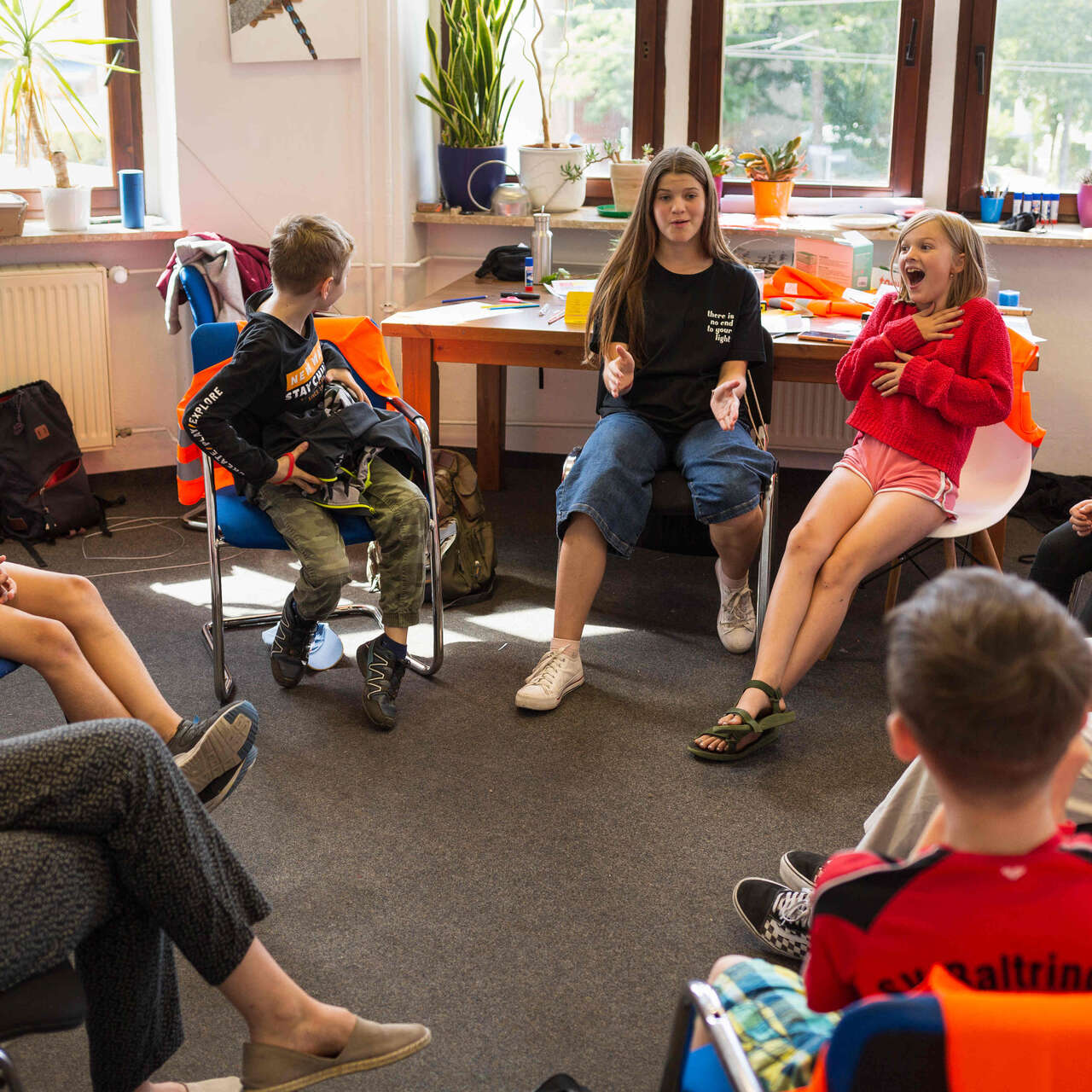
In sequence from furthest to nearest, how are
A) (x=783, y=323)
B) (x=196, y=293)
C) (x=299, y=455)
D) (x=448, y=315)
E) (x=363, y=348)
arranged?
(x=196, y=293) → (x=448, y=315) → (x=783, y=323) → (x=363, y=348) → (x=299, y=455)

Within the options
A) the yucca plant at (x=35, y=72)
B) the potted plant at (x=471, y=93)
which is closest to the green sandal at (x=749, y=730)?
the potted plant at (x=471, y=93)

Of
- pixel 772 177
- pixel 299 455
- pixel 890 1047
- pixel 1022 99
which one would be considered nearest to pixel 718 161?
pixel 772 177

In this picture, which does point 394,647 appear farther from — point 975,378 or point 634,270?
point 975,378

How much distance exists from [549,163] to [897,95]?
121 centimetres

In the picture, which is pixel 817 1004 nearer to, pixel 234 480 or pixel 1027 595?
pixel 1027 595

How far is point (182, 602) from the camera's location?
3188mm

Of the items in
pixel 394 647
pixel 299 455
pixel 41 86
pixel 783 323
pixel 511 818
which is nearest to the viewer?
pixel 511 818

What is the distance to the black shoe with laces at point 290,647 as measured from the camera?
2.68 meters

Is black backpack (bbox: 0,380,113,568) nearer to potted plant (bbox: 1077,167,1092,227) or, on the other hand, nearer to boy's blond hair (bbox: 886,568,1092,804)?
boy's blond hair (bbox: 886,568,1092,804)

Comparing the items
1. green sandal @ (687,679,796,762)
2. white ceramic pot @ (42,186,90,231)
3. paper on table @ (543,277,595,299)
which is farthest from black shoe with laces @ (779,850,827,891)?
white ceramic pot @ (42,186,90,231)

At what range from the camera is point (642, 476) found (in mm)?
2654

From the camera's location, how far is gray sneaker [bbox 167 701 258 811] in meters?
1.90

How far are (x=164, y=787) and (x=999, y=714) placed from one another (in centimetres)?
86

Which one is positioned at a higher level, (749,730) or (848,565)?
(848,565)
